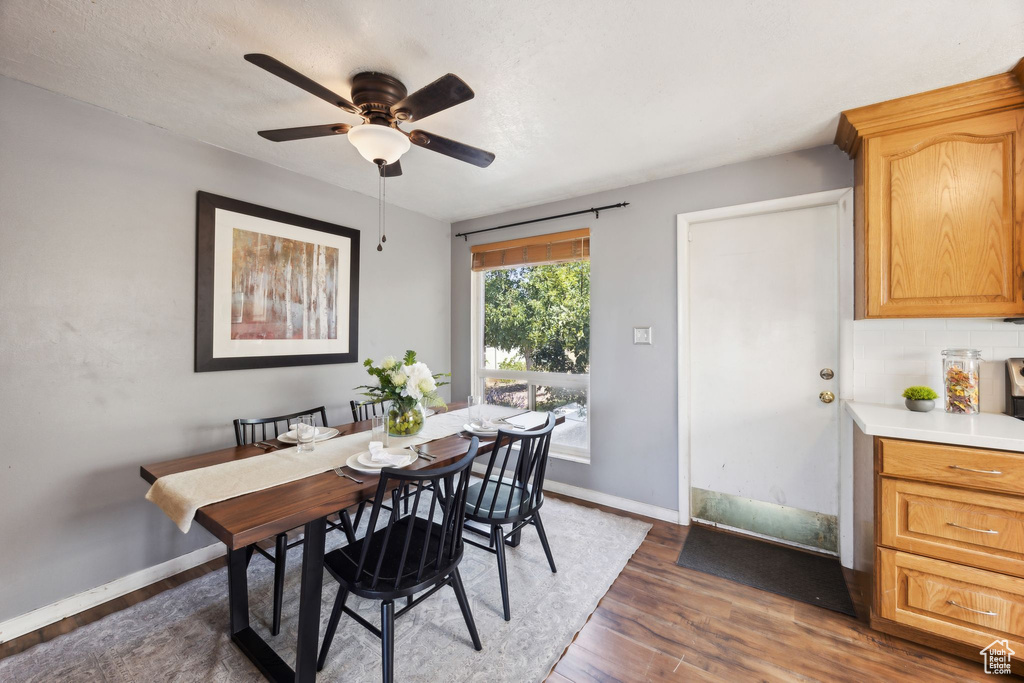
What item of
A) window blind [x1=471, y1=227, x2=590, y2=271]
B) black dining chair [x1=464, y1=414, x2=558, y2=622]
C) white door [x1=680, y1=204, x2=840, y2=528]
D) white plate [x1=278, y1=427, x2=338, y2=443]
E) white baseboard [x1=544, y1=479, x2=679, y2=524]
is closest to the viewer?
black dining chair [x1=464, y1=414, x2=558, y2=622]

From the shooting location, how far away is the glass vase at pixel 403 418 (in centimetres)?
208

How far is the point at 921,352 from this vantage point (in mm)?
2150

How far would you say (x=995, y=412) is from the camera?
2.01m

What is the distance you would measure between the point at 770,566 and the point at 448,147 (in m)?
2.82

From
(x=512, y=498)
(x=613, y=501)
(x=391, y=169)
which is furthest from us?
(x=613, y=501)

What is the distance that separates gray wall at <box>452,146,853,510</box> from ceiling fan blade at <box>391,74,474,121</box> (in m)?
1.86

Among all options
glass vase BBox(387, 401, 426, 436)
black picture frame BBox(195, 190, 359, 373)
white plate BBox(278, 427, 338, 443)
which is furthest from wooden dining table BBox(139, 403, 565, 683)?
black picture frame BBox(195, 190, 359, 373)

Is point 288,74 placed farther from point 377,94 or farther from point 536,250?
point 536,250

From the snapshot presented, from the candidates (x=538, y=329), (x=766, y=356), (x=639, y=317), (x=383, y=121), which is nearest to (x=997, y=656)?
(x=766, y=356)

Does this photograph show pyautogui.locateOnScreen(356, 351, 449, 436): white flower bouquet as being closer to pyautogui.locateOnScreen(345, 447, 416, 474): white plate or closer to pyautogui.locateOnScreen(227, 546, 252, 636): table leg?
pyautogui.locateOnScreen(345, 447, 416, 474): white plate

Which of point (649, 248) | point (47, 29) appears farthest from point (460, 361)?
point (47, 29)

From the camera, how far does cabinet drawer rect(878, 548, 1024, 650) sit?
1531mm

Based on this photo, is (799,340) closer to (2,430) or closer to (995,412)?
(995,412)

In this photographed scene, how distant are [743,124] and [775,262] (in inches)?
34.8
